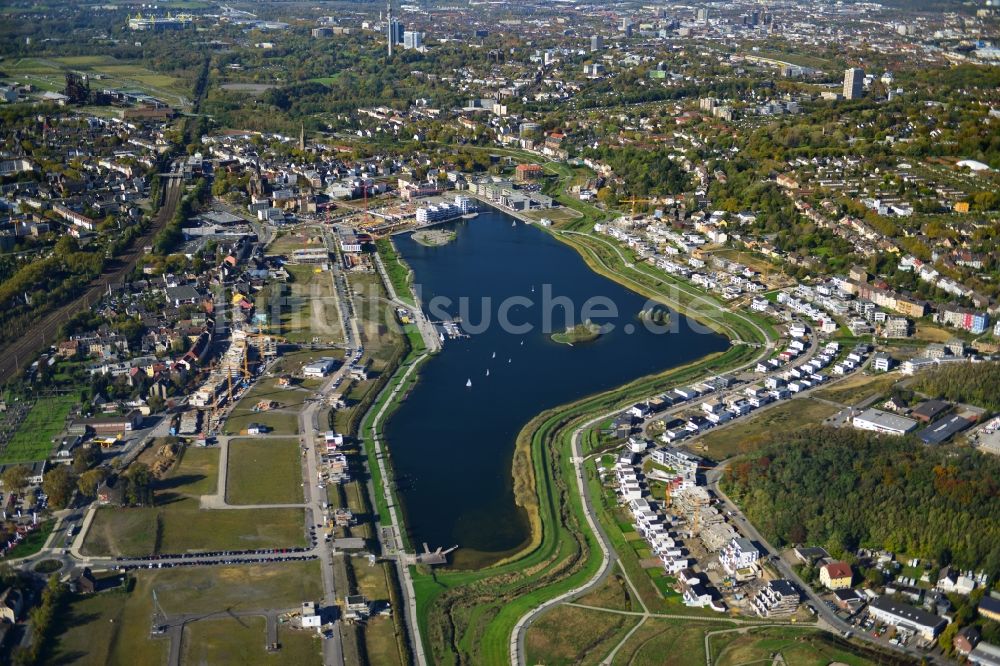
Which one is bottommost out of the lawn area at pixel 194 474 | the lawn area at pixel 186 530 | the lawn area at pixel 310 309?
the lawn area at pixel 186 530

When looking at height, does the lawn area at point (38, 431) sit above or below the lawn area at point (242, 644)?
above

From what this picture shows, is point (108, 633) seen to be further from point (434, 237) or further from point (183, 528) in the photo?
point (434, 237)

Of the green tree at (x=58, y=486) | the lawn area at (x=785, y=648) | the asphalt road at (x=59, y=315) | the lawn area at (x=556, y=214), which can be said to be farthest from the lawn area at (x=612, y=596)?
the lawn area at (x=556, y=214)

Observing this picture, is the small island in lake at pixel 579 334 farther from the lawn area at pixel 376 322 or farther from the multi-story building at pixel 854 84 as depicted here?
the multi-story building at pixel 854 84

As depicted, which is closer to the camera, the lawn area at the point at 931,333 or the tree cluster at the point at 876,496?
the tree cluster at the point at 876,496

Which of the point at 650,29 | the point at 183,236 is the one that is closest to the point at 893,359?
the point at 183,236

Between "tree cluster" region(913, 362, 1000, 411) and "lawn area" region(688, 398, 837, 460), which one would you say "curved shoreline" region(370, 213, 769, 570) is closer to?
"lawn area" region(688, 398, 837, 460)

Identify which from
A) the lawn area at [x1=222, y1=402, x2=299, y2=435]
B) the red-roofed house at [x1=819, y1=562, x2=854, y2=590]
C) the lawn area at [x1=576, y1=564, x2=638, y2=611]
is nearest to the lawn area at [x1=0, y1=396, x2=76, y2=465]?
the lawn area at [x1=222, y1=402, x2=299, y2=435]
